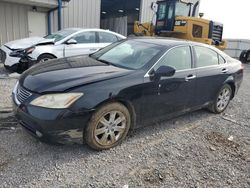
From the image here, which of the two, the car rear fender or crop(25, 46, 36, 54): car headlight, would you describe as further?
crop(25, 46, 36, 54): car headlight

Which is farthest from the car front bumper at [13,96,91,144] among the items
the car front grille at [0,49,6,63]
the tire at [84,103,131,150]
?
the car front grille at [0,49,6,63]

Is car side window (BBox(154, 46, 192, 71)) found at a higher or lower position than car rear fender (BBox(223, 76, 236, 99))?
higher

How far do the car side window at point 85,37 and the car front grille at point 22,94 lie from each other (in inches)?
177

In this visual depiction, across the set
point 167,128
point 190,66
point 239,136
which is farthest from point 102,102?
point 239,136

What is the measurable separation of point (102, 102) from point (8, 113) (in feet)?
7.00

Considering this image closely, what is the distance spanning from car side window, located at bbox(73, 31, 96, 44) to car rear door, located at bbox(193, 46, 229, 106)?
4223 mm

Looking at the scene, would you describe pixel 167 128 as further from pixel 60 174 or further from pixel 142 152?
pixel 60 174

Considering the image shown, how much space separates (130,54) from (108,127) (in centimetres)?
131

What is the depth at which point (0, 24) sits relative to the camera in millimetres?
10945

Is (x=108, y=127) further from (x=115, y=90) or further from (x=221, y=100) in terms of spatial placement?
(x=221, y=100)

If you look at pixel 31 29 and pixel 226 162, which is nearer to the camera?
pixel 226 162

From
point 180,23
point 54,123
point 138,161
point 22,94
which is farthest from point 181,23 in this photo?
point 54,123

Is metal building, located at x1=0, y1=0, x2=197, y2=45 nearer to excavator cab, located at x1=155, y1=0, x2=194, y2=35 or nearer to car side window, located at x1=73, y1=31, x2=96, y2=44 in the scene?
excavator cab, located at x1=155, y1=0, x2=194, y2=35

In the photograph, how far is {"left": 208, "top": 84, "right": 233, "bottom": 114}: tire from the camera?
4.73 meters
